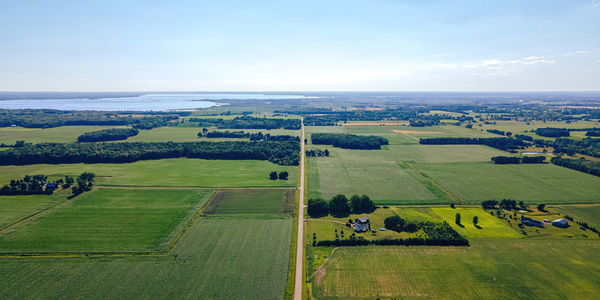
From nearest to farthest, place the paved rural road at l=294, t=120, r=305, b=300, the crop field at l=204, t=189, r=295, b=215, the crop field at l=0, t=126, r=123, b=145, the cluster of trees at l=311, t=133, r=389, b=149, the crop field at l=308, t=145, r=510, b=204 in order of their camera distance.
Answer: the paved rural road at l=294, t=120, r=305, b=300, the crop field at l=204, t=189, r=295, b=215, the crop field at l=308, t=145, r=510, b=204, the cluster of trees at l=311, t=133, r=389, b=149, the crop field at l=0, t=126, r=123, b=145

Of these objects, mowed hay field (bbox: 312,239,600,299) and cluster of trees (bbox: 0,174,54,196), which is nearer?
mowed hay field (bbox: 312,239,600,299)

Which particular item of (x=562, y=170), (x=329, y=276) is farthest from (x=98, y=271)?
(x=562, y=170)

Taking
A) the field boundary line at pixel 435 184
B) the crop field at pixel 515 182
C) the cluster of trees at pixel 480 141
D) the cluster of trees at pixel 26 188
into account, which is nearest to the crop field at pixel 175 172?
the cluster of trees at pixel 26 188

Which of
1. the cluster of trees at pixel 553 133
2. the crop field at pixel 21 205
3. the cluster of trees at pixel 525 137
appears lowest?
the crop field at pixel 21 205

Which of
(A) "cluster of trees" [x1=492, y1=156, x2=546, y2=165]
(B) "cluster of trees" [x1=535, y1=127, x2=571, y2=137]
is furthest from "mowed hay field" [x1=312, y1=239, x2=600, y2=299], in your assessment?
(B) "cluster of trees" [x1=535, y1=127, x2=571, y2=137]

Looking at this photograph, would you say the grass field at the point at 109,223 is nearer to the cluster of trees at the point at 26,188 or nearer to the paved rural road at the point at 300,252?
the cluster of trees at the point at 26,188

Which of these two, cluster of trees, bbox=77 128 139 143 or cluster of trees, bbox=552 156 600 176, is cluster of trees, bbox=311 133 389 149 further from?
cluster of trees, bbox=77 128 139 143

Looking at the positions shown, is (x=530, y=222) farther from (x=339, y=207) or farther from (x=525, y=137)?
(x=525, y=137)
